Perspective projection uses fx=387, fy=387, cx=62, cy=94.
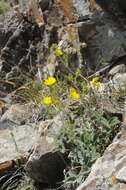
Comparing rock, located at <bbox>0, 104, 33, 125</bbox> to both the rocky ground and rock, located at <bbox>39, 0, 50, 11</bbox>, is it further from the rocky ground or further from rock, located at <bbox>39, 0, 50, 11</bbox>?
rock, located at <bbox>39, 0, 50, 11</bbox>

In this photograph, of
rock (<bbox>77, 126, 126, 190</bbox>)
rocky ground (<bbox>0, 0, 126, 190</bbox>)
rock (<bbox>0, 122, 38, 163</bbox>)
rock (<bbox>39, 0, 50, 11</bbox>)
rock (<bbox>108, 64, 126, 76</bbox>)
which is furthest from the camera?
rock (<bbox>39, 0, 50, 11</bbox>)

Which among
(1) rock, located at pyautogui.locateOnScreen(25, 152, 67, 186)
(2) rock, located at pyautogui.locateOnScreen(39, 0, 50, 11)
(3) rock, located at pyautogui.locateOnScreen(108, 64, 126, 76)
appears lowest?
(1) rock, located at pyautogui.locateOnScreen(25, 152, 67, 186)

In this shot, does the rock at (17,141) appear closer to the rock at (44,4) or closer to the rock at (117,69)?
the rock at (117,69)

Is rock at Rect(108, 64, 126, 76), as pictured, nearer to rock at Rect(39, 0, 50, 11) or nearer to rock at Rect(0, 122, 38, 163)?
rock at Rect(0, 122, 38, 163)

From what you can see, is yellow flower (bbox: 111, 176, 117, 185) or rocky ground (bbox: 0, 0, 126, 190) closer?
yellow flower (bbox: 111, 176, 117, 185)

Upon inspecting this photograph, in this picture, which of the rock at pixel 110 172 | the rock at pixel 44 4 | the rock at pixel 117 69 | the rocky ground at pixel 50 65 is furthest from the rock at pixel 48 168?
the rock at pixel 44 4

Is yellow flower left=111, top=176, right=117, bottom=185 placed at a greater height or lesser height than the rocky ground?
lesser

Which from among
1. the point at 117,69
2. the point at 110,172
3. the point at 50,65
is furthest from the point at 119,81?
the point at 110,172

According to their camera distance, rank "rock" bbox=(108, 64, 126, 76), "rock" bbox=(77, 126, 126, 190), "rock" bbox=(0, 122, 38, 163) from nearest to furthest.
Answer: "rock" bbox=(77, 126, 126, 190)
"rock" bbox=(0, 122, 38, 163)
"rock" bbox=(108, 64, 126, 76)

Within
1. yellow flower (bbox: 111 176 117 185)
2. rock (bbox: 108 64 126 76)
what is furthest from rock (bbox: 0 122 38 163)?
yellow flower (bbox: 111 176 117 185)

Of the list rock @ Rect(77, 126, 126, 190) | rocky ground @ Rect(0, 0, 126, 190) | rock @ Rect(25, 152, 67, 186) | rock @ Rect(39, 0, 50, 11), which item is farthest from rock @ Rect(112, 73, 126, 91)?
rock @ Rect(39, 0, 50, 11)
